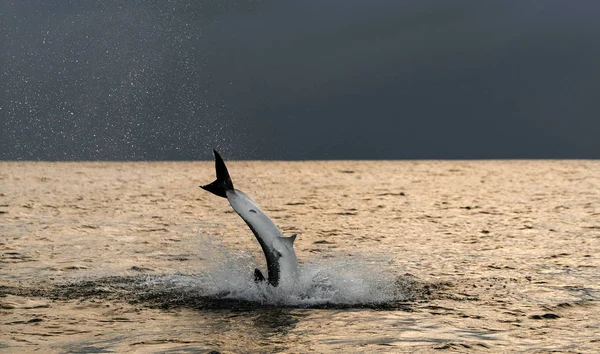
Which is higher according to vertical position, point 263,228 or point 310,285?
point 263,228

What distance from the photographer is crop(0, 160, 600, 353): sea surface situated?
966 centimetres

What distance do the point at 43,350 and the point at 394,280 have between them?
6216 millimetres

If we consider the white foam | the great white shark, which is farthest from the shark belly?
the white foam

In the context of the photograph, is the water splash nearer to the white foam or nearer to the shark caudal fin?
the white foam

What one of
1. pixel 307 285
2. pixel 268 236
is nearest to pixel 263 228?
pixel 268 236

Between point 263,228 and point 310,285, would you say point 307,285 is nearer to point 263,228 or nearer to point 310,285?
point 310,285

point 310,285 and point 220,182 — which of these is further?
point 310,285

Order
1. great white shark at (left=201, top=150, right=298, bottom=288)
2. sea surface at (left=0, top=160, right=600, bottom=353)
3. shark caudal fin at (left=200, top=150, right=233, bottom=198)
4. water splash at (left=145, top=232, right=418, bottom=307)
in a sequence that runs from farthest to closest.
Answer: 1. water splash at (left=145, top=232, right=418, bottom=307)
2. great white shark at (left=201, top=150, right=298, bottom=288)
3. shark caudal fin at (left=200, top=150, right=233, bottom=198)
4. sea surface at (left=0, top=160, right=600, bottom=353)

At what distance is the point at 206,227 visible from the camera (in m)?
24.0

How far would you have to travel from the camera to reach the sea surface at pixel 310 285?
9.66 metres

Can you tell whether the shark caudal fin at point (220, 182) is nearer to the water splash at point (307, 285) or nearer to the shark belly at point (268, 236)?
the shark belly at point (268, 236)

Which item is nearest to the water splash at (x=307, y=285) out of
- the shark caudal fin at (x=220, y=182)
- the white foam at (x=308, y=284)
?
the white foam at (x=308, y=284)

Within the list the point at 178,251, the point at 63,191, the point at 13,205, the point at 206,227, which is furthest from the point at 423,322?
the point at 63,191

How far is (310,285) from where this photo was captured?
12445mm
